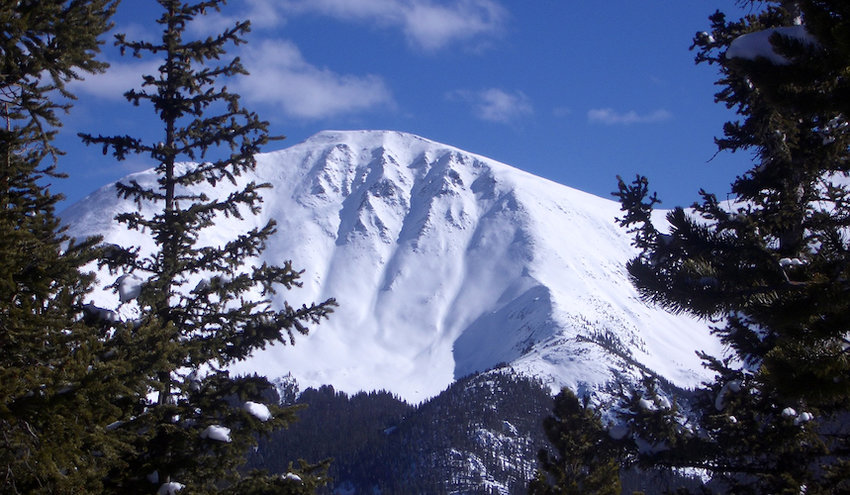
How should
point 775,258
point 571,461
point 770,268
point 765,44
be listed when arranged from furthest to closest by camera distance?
1. point 571,461
2. point 775,258
3. point 770,268
4. point 765,44

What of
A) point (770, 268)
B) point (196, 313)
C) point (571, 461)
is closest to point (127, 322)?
point (196, 313)

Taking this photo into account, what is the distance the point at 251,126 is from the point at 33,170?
4867 millimetres

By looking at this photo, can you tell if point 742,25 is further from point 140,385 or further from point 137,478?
point 137,478

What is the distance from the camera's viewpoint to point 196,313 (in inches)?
448

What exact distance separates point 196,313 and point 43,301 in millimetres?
4144

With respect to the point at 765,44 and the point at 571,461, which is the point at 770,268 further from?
the point at 571,461

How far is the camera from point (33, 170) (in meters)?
8.11

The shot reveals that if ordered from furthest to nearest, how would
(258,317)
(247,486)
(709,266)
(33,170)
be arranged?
1. (258,317)
2. (247,486)
3. (33,170)
4. (709,266)

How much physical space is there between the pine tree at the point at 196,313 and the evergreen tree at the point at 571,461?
8633 mm

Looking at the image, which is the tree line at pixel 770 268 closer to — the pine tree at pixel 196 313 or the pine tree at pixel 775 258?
the pine tree at pixel 775 258

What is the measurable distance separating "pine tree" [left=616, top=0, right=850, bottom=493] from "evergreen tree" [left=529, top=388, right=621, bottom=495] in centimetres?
454

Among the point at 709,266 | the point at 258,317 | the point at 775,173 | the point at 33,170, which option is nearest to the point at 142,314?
the point at 258,317

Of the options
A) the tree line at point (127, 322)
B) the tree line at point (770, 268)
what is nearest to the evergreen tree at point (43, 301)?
the tree line at point (127, 322)

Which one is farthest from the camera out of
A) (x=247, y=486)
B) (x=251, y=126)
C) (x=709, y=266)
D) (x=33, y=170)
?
(x=251, y=126)
